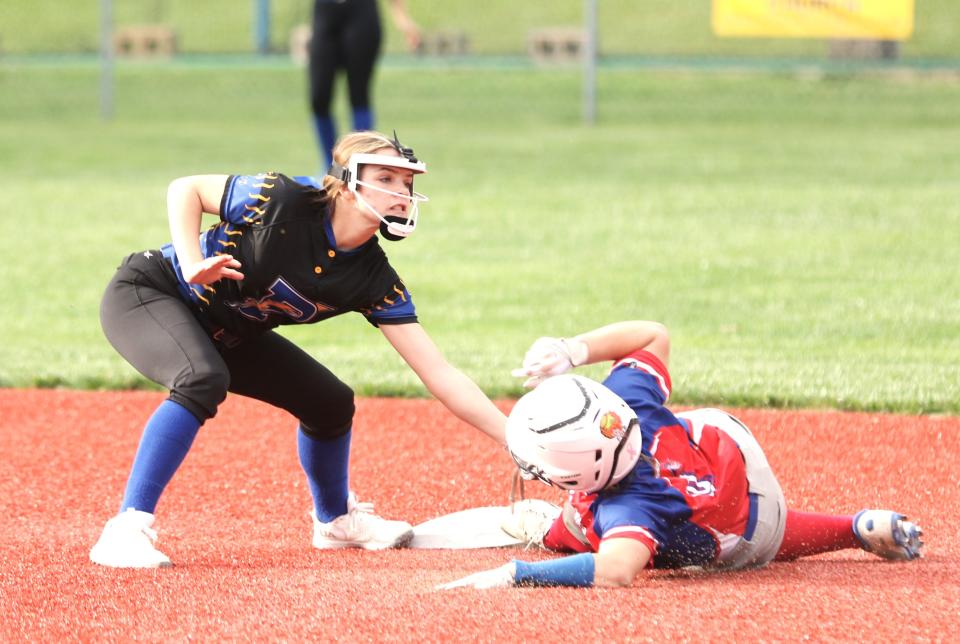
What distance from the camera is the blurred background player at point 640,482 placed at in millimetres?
4164

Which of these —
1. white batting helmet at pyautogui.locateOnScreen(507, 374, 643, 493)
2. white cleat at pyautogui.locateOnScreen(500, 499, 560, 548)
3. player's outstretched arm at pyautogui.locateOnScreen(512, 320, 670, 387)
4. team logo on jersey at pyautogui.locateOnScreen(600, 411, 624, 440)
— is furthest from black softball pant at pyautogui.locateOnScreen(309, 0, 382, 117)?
team logo on jersey at pyautogui.locateOnScreen(600, 411, 624, 440)

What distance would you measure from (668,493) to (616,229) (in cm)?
796

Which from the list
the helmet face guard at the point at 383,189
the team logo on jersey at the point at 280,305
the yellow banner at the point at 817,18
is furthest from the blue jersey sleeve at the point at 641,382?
the yellow banner at the point at 817,18

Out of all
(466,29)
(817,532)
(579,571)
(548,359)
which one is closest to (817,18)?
(466,29)

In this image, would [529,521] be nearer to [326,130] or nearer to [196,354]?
[196,354]

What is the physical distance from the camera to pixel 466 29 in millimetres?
29547

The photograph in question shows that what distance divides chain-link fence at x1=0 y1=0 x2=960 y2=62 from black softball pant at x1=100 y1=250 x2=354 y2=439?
19.1m

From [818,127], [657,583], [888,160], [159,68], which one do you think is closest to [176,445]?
[657,583]

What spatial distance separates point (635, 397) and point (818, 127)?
16.0 m

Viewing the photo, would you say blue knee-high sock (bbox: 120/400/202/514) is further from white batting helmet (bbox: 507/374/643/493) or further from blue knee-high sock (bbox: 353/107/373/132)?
blue knee-high sock (bbox: 353/107/373/132)

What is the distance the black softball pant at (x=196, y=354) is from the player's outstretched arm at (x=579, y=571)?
103 cm

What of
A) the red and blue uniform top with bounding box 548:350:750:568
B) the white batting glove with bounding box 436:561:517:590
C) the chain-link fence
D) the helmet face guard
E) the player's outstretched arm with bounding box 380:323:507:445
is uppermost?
the helmet face guard

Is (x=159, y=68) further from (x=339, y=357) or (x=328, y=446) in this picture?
(x=328, y=446)

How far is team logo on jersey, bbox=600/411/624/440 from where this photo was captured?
415 cm
